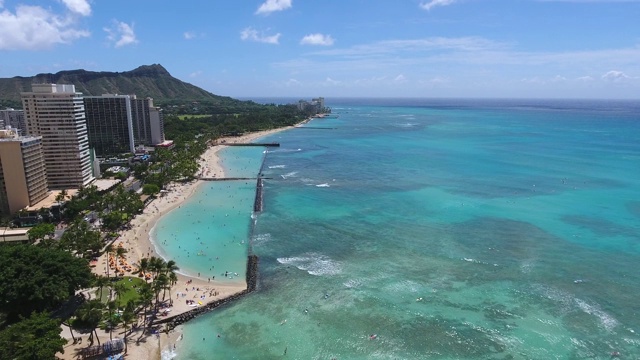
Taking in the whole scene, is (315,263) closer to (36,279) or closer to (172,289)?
(172,289)

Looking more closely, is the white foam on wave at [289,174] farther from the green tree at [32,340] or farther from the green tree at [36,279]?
the green tree at [32,340]

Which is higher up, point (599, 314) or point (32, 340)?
point (32, 340)

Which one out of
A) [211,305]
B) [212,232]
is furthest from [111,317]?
[212,232]

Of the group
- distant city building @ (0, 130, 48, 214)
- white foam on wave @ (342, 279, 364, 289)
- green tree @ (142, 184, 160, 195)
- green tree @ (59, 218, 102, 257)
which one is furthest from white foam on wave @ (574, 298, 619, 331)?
distant city building @ (0, 130, 48, 214)

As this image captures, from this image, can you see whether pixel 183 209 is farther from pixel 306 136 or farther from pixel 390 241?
pixel 306 136

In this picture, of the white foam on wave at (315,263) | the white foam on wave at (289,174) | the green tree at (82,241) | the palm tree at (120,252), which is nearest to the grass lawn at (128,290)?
the palm tree at (120,252)

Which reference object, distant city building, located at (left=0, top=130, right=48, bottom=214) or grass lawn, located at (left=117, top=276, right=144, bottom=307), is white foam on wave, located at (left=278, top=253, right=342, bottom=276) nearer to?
grass lawn, located at (left=117, top=276, right=144, bottom=307)
